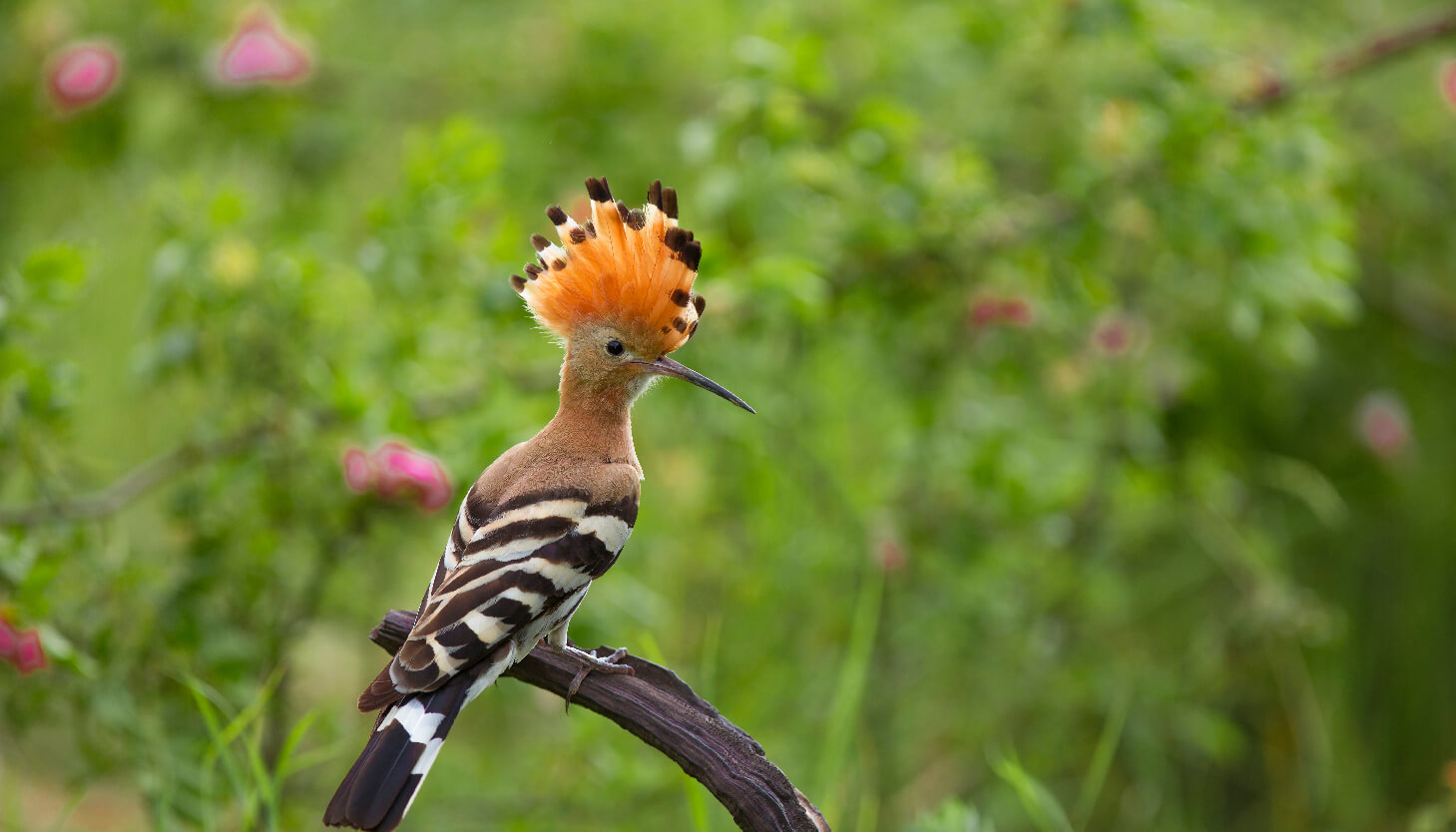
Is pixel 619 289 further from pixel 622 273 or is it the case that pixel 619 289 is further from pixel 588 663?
pixel 588 663

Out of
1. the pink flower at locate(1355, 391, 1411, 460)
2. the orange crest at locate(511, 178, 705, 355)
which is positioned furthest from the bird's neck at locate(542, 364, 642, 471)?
the pink flower at locate(1355, 391, 1411, 460)

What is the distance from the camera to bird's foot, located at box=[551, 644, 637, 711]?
1931 mm

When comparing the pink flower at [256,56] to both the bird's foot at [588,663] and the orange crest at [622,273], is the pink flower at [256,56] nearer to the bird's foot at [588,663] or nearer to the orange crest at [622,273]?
the orange crest at [622,273]

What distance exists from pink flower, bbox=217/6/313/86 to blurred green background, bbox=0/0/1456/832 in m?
0.09

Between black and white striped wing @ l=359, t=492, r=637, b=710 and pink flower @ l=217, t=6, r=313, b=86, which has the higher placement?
pink flower @ l=217, t=6, r=313, b=86

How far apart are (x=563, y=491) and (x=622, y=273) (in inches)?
13.9

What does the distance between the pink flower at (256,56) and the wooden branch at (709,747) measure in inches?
99.1

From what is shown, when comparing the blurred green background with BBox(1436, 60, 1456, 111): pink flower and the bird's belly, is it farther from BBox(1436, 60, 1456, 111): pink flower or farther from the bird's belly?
the bird's belly

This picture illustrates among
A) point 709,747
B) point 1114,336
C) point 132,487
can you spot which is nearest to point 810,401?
point 1114,336

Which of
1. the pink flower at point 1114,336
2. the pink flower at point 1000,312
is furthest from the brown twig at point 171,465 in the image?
the pink flower at point 1114,336

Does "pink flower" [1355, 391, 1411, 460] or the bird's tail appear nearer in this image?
the bird's tail

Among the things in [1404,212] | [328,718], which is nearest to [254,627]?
[328,718]

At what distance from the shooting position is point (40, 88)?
4.42m

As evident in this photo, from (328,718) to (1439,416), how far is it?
413 cm
